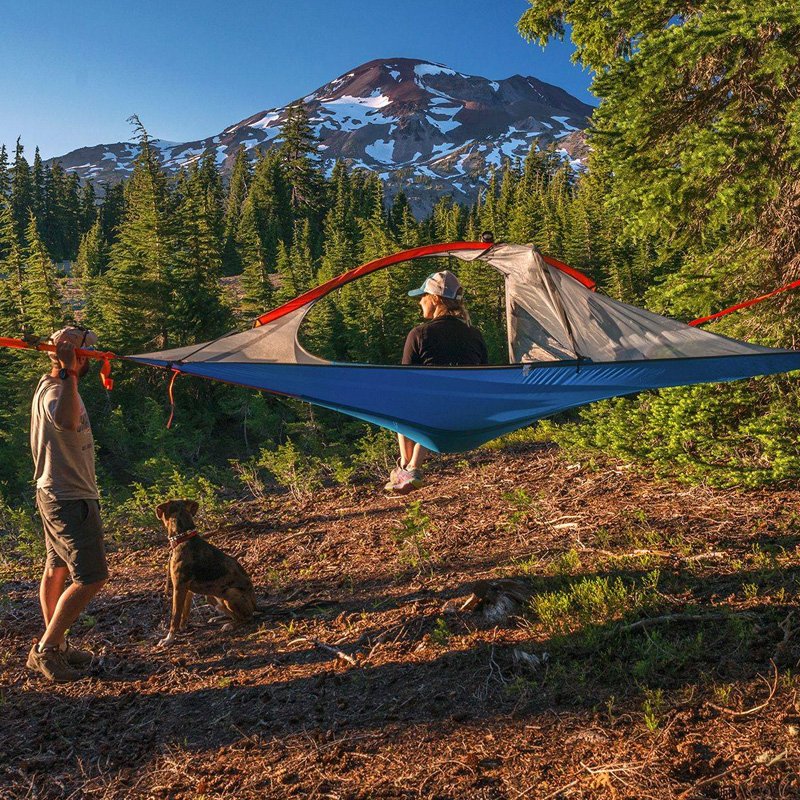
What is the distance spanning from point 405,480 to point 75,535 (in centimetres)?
249

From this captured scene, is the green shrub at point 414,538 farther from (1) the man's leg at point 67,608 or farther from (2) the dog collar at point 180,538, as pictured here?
(1) the man's leg at point 67,608

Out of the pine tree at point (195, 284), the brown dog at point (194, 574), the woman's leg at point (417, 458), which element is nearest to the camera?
the brown dog at point (194, 574)

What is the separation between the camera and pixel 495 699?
11.5ft

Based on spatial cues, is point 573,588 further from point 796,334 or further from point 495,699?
point 796,334

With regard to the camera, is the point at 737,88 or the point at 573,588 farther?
the point at 737,88

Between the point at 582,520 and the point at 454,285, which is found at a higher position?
the point at 454,285

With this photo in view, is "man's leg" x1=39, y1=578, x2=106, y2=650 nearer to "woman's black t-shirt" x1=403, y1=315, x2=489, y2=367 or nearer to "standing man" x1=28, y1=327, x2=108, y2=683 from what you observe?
"standing man" x1=28, y1=327, x2=108, y2=683

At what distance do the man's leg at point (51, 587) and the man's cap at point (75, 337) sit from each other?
5.36 feet

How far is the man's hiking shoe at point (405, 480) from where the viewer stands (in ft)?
16.1

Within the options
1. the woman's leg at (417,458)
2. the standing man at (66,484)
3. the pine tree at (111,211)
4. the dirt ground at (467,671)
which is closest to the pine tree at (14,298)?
the dirt ground at (467,671)

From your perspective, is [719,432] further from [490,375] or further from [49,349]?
[49,349]

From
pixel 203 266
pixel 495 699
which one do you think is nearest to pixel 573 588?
pixel 495 699

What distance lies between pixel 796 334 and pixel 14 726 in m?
7.21

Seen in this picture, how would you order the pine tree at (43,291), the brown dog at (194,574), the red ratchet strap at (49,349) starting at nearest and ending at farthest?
1. the red ratchet strap at (49,349)
2. the brown dog at (194,574)
3. the pine tree at (43,291)
